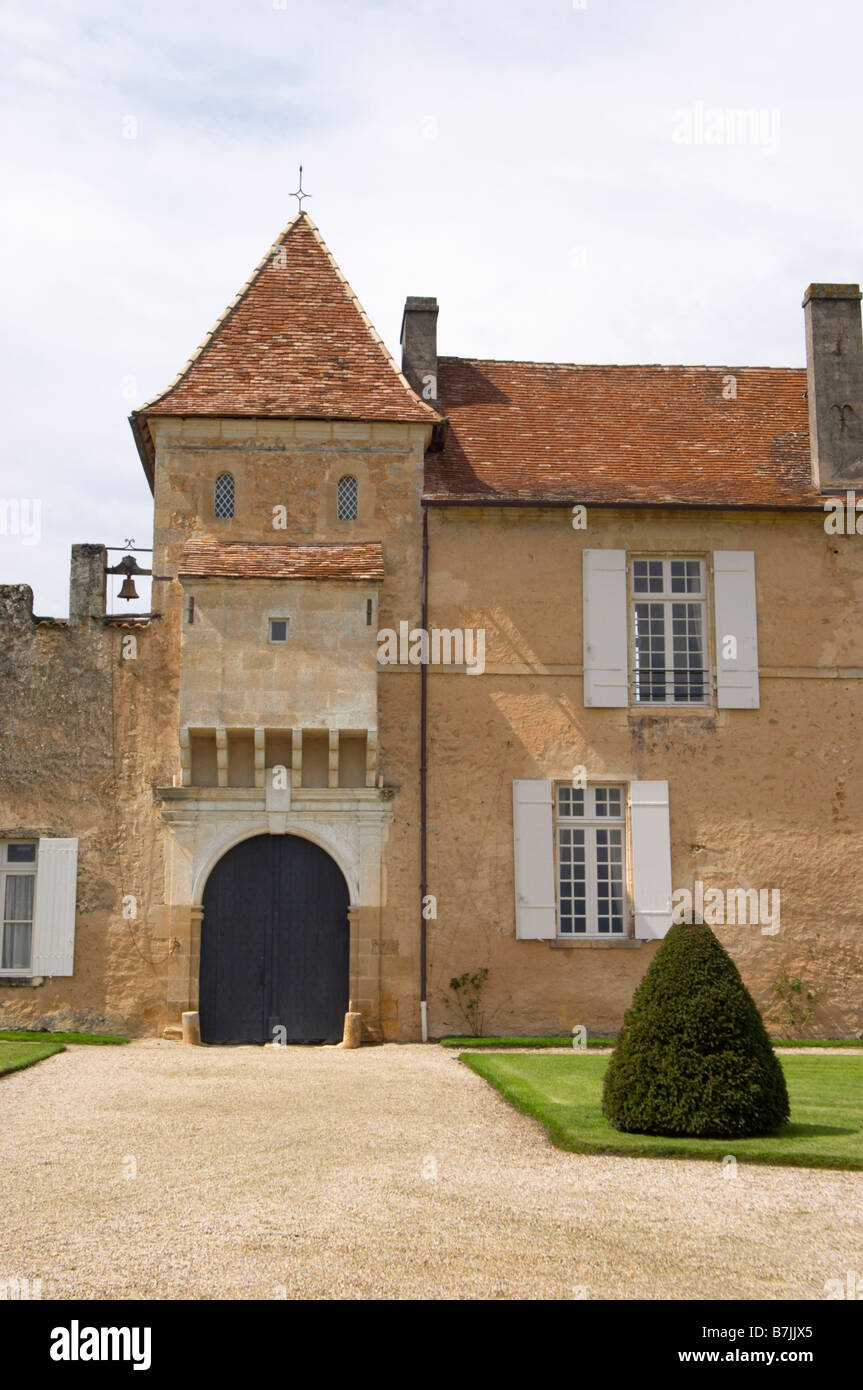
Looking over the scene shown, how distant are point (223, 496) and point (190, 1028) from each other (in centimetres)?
540

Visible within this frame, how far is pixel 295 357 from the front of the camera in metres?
15.4

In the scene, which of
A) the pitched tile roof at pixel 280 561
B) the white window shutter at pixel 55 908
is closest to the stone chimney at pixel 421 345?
the pitched tile roof at pixel 280 561

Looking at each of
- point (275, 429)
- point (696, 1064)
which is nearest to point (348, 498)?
point (275, 429)

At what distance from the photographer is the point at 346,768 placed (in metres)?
14.2

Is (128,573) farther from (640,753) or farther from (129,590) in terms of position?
(640,753)

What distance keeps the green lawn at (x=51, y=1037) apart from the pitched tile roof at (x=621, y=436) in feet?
20.6

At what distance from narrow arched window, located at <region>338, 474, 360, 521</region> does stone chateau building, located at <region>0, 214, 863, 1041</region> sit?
2.2 inches

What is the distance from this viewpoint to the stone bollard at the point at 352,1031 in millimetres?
13406

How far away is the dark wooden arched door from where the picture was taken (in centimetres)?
1374

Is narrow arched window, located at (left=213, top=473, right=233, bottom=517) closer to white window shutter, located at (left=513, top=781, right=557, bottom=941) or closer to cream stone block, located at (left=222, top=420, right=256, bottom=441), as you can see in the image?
cream stone block, located at (left=222, top=420, right=256, bottom=441)

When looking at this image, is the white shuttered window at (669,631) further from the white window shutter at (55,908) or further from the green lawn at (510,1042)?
the white window shutter at (55,908)
